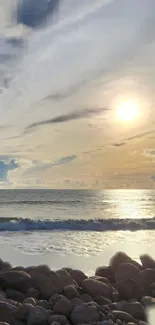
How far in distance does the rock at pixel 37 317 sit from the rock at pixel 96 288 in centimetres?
97

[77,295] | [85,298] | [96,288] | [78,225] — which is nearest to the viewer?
[85,298]

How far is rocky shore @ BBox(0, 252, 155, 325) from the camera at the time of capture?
3.76 metres

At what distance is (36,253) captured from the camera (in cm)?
823

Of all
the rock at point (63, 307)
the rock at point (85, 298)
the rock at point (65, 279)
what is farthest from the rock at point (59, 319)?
the rock at point (65, 279)

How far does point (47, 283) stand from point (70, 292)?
29 centimetres

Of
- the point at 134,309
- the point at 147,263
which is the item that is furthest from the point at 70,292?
the point at 147,263

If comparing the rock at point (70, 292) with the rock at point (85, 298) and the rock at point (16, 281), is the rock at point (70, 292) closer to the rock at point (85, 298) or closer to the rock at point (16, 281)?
the rock at point (85, 298)

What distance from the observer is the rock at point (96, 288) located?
4617 mm

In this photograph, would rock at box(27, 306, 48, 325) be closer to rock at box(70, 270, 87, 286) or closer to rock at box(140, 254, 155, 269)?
rock at box(70, 270, 87, 286)

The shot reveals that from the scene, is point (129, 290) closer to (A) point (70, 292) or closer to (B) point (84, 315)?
(A) point (70, 292)

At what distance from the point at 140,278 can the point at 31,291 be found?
4.41 feet

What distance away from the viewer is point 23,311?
3820 mm

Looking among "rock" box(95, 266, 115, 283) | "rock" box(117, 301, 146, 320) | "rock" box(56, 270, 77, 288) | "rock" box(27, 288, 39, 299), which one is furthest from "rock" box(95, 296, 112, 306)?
"rock" box(95, 266, 115, 283)

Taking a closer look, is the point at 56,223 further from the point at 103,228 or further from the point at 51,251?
the point at 51,251
